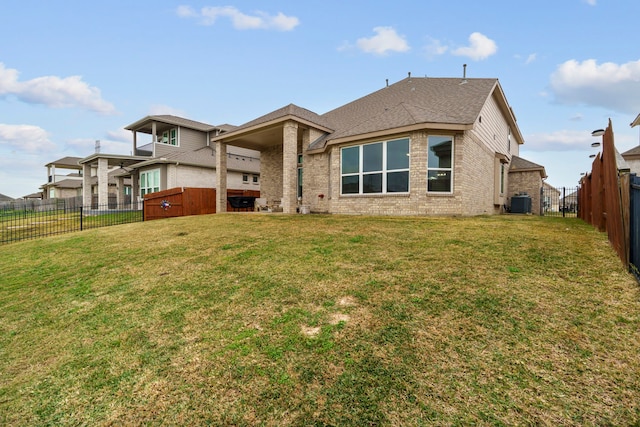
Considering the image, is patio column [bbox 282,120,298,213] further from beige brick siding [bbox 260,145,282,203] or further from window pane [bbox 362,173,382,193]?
beige brick siding [bbox 260,145,282,203]

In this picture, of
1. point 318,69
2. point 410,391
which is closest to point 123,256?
point 410,391

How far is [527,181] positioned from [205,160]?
22548mm

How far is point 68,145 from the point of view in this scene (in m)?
37.1

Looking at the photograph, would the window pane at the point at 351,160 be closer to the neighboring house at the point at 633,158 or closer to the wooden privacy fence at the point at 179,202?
the wooden privacy fence at the point at 179,202

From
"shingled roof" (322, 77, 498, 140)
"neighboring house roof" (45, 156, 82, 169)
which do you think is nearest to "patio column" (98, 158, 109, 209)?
"shingled roof" (322, 77, 498, 140)

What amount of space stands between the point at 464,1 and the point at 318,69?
7370mm

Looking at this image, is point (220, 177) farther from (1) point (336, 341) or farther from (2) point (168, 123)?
(1) point (336, 341)

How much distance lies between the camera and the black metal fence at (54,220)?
41.7 feet

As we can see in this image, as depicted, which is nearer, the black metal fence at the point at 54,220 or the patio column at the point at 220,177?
the black metal fence at the point at 54,220

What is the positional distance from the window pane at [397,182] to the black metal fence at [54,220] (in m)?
12.8

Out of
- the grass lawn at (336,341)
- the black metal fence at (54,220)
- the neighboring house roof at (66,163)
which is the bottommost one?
the grass lawn at (336,341)

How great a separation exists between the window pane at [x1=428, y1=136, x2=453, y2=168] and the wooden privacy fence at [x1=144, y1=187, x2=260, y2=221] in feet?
42.0

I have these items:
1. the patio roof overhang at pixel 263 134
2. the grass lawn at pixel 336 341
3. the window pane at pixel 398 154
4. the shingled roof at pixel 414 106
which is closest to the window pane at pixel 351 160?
the shingled roof at pixel 414 106

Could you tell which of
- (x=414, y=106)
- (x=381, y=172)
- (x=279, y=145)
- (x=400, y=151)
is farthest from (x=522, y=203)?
(x=279, y=145)
